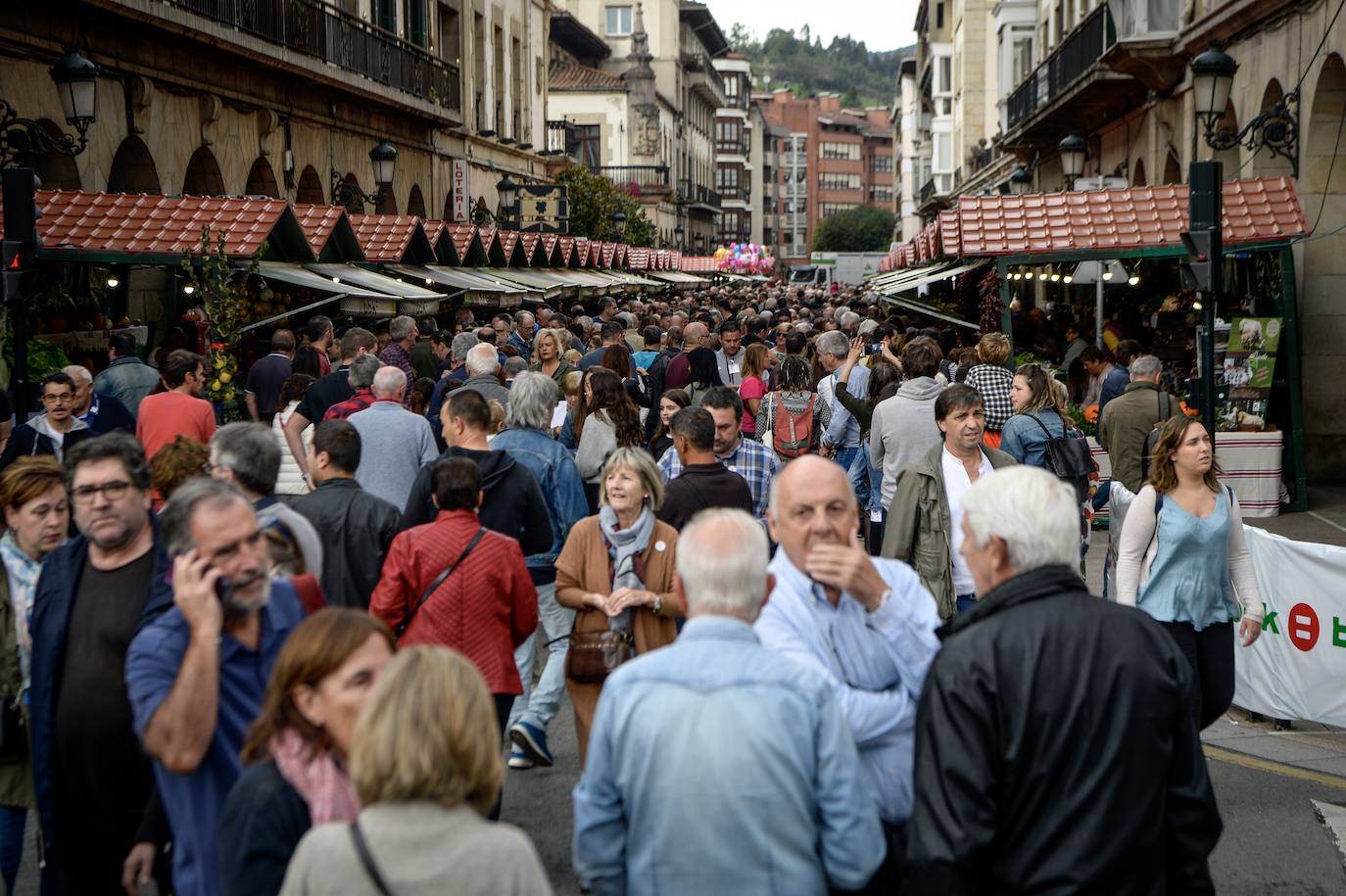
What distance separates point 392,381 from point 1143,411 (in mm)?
5232

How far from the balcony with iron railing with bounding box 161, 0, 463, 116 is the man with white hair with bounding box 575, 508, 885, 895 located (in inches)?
725

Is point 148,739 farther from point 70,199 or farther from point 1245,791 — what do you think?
point 70,199

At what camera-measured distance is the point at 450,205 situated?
3550 cm

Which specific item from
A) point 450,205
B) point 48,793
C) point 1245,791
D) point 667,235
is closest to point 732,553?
point 48,793

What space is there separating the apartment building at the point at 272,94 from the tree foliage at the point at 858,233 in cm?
9410

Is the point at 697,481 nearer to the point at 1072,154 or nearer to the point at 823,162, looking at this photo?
the point at 1072,154

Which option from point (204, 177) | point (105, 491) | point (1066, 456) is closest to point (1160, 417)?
point (1066, 456)

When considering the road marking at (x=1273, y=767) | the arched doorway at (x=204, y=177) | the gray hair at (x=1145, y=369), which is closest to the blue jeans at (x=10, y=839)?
the road marking at (x=1273, y=767)

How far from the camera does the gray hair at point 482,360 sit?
424 inches

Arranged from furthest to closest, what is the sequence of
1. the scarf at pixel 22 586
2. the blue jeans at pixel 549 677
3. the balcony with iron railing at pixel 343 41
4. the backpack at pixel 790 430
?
the balcony with iron railing at pixel 343 41, the backpack at pixel 790 430, the blue jeans at pixel 549 677, the scarf at pixel 22 586

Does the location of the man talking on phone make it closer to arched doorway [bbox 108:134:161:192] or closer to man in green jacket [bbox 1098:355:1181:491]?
man in green jacket [bbox 1098:355:1181:491]

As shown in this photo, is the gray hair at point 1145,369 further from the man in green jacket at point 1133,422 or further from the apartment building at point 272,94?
the apartment building at point 272,94

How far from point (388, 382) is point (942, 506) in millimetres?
3227

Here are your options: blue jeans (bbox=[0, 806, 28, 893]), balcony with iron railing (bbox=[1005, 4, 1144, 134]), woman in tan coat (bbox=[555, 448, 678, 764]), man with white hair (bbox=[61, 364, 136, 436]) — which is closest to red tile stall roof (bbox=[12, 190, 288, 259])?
man with white hair (bbox=[61, 364, 136, 436])
